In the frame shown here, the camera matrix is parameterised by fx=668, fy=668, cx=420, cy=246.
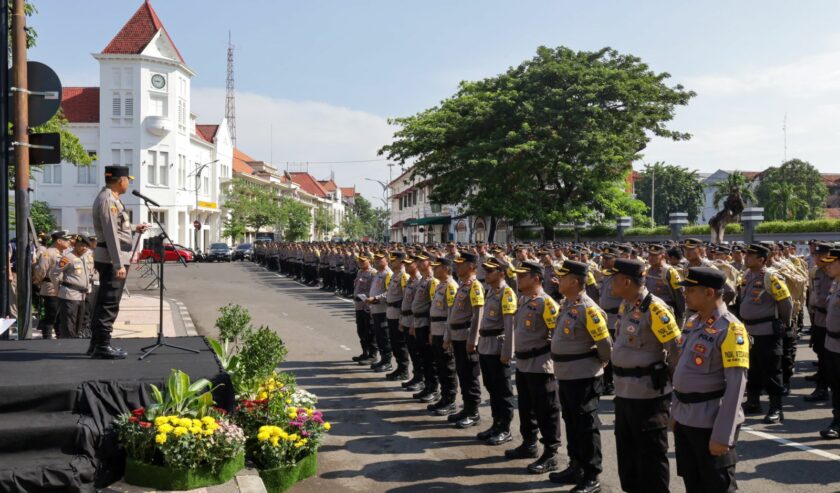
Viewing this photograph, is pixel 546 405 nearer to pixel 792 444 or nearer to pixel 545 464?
pixel 545 464

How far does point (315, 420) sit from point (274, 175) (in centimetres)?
8591

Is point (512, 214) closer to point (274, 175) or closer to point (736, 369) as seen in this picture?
point (736, 369)

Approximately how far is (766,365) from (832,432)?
3.49 feet

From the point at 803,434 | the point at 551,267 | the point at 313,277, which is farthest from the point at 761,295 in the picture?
the point at 313,277

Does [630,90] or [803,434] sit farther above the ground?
[630,90]

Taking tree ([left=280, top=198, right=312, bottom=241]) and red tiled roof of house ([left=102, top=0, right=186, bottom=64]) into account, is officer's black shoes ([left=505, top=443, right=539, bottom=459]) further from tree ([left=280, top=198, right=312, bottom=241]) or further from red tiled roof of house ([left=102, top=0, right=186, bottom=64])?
tree ([left=280, top=198, right=312, bottom=241])

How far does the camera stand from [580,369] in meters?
→ 5.70

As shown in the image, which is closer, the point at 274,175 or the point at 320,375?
the point at 320,375

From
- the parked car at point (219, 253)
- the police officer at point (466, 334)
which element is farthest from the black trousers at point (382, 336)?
the parked car at point (219, 253)

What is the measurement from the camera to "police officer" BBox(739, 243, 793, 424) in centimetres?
785

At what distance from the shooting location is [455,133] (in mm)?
33562

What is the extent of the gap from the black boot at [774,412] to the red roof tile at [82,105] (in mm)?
55277

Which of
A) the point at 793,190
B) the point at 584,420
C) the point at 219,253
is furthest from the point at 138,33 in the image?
the point at 793,190

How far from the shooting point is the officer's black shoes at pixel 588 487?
5.52 meters
